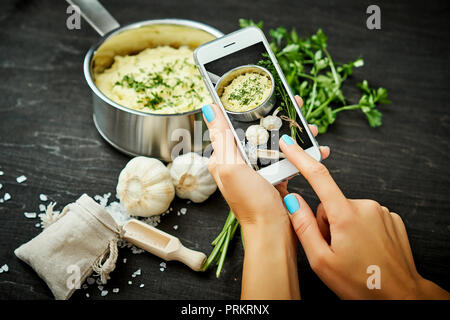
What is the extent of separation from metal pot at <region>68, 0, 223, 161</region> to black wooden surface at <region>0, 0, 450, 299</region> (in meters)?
0.11

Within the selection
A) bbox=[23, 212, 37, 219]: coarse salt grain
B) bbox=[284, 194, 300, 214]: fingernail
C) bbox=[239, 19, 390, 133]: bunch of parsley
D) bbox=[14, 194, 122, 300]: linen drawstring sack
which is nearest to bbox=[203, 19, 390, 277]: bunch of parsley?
bbox=[239, 19, 390, 133]: bunch of parsley

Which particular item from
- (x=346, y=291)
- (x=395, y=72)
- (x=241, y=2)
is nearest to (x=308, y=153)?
(x=346, y=291)

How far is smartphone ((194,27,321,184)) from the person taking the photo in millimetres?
1100

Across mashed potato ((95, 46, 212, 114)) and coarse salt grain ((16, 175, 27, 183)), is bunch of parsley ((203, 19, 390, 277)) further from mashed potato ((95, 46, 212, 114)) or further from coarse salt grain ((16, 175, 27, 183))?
coarse salt grain ((16, 175, 27, 183))

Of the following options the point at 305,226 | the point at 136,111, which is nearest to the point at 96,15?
the point at 136,111

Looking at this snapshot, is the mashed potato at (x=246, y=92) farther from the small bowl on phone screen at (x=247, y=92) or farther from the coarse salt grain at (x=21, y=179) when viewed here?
the coarse salt grain at (x=21, y=179)

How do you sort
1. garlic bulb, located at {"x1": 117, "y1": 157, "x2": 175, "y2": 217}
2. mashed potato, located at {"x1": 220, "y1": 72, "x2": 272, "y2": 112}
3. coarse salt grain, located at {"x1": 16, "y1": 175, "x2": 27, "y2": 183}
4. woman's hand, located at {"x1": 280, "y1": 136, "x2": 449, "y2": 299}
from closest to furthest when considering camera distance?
woman's hand, located at {"x1": 280, "y1": 136, "x2": 449, "y2": 299}, mashed potato, located at {"x1": 220, "y1": 72, "x2": 272, "y2": 112}, garlic bulb, located at {"x1": 117, "y1": 157, "x2": 175, "y2": 217}, coarse salt grain, located at {"x1": 16, "y1": 175, "x2": 27, "y2": 183}

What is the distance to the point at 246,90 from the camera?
114 cm

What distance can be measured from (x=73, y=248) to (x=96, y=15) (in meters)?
0.77

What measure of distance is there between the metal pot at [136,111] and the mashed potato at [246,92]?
14 cm

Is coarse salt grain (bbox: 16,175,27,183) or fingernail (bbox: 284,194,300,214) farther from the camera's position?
coarse salt grain (bbox: 16,175,27,183)

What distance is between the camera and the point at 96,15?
1.41m

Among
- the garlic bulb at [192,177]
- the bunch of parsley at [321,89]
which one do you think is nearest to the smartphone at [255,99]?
the garlic bulb at [192,177]

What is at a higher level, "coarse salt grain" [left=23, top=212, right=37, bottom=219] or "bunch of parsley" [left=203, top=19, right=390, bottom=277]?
"bunch of parsley" [left=203, top=19, right=390, bottom=277]
